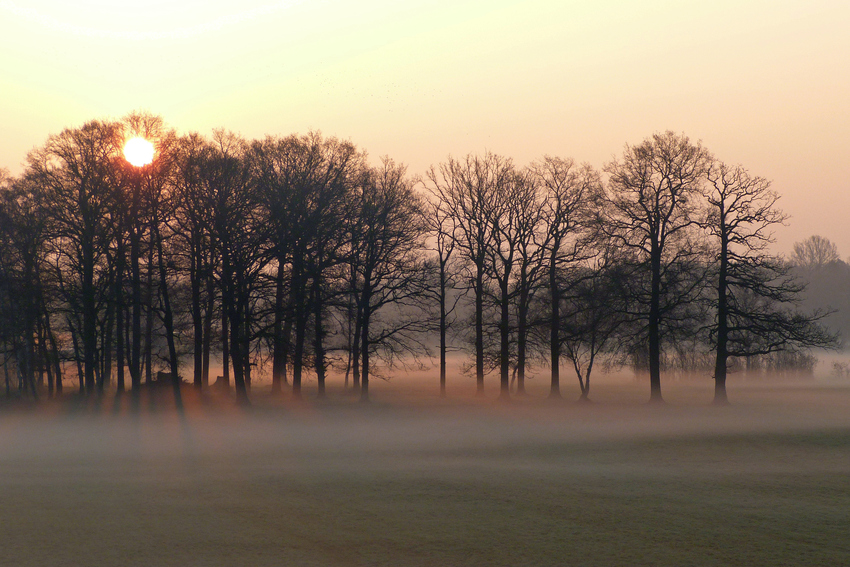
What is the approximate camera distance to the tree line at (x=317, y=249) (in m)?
33.7

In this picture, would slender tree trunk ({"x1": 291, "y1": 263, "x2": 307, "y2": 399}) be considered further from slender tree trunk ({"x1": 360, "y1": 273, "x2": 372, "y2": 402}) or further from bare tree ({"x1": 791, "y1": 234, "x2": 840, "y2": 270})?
bare tree ({"x1": 791, "y1": 234, "x2": 840, "y2": 270})

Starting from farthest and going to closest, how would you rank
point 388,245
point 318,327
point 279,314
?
point 388,245, point 318,327, point 279,314

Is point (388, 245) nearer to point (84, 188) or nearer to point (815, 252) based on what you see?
point (84, 188)

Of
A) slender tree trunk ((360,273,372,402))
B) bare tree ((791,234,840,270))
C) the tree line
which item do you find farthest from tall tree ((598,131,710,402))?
bare tree ((791,234,840,270))

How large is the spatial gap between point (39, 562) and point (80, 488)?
599cm

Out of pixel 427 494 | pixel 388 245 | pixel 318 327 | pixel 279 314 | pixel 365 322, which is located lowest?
pixel 427 494

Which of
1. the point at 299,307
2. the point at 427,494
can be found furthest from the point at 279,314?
the point at 427,494

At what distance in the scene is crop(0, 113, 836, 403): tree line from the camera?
33688 mm

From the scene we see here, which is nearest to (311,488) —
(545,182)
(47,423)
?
(47,423)

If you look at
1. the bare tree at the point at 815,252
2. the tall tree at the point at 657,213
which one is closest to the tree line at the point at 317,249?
the tall tree at the point at 657,213

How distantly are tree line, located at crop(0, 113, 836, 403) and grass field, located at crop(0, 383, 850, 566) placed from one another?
7.12m

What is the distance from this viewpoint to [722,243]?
37000 mm

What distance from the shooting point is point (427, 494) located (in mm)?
15352

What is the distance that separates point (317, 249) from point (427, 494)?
22452 mm
